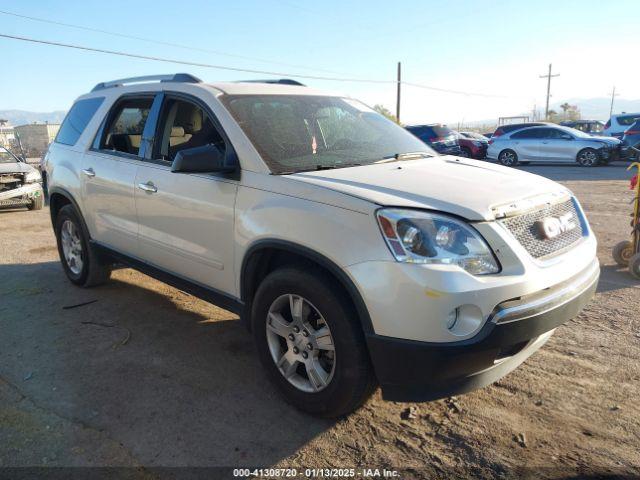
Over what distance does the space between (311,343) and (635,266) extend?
4.02m

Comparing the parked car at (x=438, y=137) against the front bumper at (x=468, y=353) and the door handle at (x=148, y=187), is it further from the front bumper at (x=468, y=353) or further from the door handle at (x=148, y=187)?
the front bumper at (x=468, y=353)

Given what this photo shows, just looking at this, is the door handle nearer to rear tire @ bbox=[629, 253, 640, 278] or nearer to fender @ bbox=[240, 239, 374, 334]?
fender @ bbox=[240, 239, 374, 334]

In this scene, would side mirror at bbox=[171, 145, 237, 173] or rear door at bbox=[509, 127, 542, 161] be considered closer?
side mirror at bbox=[171, 145, 237, 173]

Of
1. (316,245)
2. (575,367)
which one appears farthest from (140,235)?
(575,367)

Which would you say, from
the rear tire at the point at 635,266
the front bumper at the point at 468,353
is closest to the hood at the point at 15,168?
the front bumper at the point at 468,353

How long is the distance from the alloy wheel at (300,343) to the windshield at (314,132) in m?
0.83

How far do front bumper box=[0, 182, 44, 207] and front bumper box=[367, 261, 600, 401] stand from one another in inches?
407

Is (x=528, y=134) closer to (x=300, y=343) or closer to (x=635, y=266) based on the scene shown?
(x=635, y=266)

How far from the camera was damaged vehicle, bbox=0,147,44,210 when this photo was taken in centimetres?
1044

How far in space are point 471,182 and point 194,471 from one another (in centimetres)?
215

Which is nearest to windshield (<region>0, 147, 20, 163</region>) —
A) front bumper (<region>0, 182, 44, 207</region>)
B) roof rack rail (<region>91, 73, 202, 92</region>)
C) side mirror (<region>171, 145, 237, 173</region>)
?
front bumper (<region>0, 182, 44, 207</region>)

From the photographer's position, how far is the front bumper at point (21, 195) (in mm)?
10375

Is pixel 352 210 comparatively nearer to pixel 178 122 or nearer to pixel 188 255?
pixel 188 255

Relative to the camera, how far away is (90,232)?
16.1 feet
